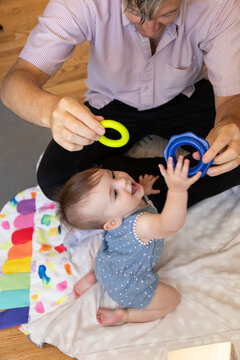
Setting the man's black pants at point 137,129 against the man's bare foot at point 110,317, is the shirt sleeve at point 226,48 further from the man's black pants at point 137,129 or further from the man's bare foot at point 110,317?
the man's bare foot at point 110,317

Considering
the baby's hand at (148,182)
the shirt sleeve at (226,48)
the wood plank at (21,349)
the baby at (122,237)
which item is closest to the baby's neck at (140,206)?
the baby at (122,237)

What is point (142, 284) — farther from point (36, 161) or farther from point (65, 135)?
point (36, 161)

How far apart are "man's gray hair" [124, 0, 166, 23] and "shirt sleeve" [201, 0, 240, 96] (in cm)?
33

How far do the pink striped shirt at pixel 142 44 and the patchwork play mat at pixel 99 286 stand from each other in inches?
15.4

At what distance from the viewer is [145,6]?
961 mm

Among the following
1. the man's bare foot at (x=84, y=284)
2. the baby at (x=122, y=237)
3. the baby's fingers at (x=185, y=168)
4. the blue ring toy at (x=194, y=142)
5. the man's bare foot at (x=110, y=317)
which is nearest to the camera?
the baby's fingers at (x=185, y=168)

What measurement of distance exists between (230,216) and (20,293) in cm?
85

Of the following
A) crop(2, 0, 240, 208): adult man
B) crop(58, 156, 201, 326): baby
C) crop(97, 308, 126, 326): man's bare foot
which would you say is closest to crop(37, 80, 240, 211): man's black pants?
crop(2, 0, 240, 208): adult man

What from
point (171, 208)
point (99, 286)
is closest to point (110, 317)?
point (99, 286)

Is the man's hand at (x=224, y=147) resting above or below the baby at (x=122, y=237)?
above

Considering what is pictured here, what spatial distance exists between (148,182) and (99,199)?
323mm

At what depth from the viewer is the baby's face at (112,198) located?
3.82 feet

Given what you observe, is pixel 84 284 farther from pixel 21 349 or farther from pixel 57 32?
pixel 57 32

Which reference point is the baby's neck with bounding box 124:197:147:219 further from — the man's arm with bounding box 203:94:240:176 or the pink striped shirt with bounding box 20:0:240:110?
the pink striped shirt with bounding box 20:0:240:110
